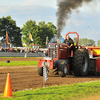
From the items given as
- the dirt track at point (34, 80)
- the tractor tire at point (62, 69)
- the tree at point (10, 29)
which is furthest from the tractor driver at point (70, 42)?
the tree at point (10, 29)

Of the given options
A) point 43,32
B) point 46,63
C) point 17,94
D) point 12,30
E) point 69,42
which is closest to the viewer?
point 17,94

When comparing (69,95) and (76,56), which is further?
(76,56)

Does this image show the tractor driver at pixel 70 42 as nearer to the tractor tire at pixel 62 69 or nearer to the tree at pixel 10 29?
the tractor tire at pixel 62 69

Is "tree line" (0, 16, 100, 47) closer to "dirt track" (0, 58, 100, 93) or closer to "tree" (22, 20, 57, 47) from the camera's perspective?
"tree" (22, 20, 57, 47)

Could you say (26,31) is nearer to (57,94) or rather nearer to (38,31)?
(38,31)

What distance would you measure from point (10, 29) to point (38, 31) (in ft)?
37.3

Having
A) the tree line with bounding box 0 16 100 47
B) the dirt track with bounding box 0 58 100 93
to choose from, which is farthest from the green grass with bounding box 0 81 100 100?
the tree line with bounding box 0 16 100 47

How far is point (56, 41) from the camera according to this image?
11.1 m

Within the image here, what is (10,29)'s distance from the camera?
244 ft

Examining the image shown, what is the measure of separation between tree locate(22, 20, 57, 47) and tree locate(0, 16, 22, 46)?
6814 mm

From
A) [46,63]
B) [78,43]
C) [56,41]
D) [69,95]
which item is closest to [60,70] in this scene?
[46,63]

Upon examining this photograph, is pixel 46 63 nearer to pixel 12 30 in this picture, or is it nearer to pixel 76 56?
pixel 76 56

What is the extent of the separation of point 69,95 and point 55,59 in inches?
186

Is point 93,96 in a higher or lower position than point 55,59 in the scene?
lower
